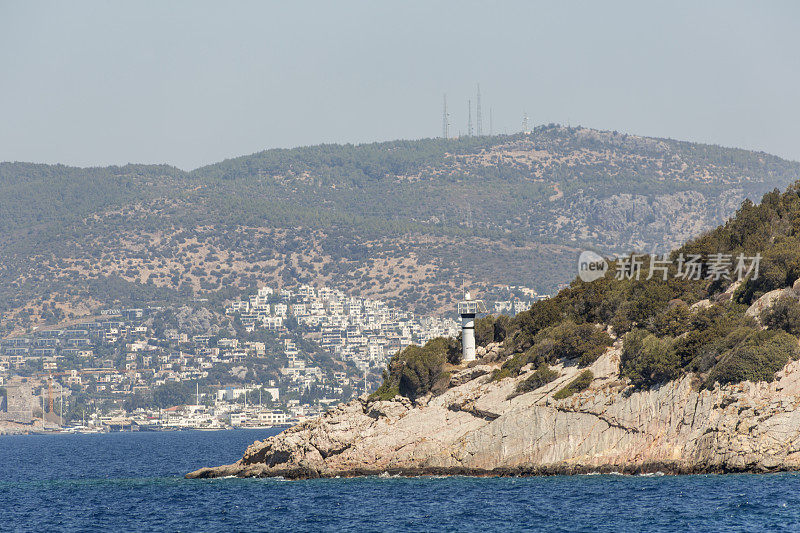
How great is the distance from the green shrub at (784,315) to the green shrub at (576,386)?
9165mm

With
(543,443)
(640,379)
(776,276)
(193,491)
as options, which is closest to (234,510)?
(193,491)

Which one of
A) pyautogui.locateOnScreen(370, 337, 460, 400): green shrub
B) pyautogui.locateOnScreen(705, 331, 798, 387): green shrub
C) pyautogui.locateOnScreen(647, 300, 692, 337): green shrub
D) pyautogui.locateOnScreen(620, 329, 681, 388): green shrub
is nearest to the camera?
pyautogui.locateOnScreen(705, 331, 798, 387): green shrub

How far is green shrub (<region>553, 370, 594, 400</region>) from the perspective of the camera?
62281 millimetres

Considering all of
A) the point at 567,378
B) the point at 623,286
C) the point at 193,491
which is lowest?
the point at 193,491

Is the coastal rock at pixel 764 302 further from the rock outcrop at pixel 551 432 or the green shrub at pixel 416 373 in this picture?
the green shrub at pixel 416 373

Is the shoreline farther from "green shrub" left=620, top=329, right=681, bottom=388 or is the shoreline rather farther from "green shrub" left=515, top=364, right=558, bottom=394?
"green shrub" left=515, top=364, right=558, bottom=394

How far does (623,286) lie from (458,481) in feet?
56.4

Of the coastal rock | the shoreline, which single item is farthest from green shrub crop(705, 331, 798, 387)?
the shoreline

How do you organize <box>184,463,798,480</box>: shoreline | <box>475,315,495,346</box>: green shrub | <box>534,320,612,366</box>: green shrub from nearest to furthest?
<box>184,463,798,480</box>: shoreline, <box>534,320,612,366</box>: green shrub, <box>475,315,495,346</box>: green shrub

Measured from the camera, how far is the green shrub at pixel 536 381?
64812mm

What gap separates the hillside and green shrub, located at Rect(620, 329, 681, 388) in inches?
3.1

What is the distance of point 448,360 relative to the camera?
73.8 meters

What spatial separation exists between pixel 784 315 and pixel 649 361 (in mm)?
6705

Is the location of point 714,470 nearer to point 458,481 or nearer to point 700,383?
point 700,383
